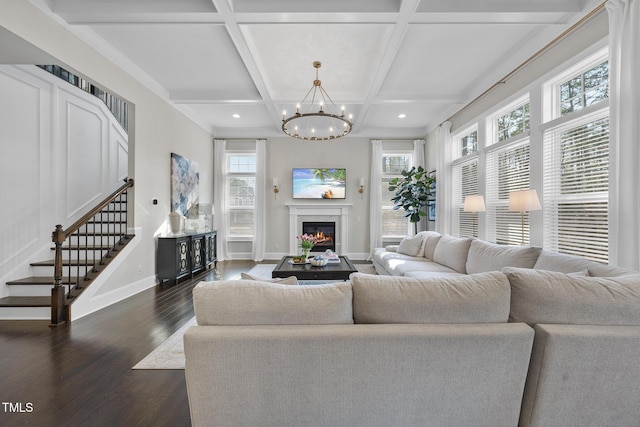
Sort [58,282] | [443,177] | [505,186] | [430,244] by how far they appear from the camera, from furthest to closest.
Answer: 1. [443,177]
2. [430,244]
3. [505,186]
4. [58,282]

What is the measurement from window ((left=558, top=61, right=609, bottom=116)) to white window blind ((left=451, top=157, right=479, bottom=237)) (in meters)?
1.76

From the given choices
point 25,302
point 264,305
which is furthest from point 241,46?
point 25,302

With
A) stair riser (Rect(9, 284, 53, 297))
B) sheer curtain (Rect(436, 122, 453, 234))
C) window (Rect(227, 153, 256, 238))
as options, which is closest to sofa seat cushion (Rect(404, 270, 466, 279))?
sheer curtain (Rect(436, 122, 453, 234))

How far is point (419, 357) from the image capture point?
1.26 m

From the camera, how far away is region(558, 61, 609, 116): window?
9.19 feet

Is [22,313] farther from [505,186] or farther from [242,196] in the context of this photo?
[505,186]

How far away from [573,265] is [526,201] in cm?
106

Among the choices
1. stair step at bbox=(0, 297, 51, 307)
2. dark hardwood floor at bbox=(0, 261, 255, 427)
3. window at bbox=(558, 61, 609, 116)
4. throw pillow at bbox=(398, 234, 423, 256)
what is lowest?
dark hardwood floor at bbox=(0, 261, 255, 427)

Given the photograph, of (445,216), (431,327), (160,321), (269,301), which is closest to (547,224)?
(445,216)

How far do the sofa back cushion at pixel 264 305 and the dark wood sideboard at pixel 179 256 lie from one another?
395 centimetres

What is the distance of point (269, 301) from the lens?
1.30 meters

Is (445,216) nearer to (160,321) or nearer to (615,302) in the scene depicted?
(615,302)

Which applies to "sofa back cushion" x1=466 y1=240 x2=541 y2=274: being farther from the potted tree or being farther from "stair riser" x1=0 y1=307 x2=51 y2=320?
"stair riser" x1=0 y1=307 x2=51 y2=320

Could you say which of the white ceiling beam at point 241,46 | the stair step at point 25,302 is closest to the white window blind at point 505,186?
the white ceiling beam at point 241,46
